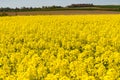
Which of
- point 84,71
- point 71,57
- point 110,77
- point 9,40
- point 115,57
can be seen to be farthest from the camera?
point 9,40

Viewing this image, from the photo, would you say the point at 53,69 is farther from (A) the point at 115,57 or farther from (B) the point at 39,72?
(A) the point at 115,57

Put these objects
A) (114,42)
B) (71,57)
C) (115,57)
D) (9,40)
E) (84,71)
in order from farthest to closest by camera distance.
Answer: (9,40) → (114,42) → (71,57) → (115,57) → (84,71)

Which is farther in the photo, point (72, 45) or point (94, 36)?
point (94, 36)

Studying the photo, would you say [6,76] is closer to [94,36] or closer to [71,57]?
[71,57]

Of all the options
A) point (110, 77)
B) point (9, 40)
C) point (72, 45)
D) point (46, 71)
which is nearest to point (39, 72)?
point (46, 71)

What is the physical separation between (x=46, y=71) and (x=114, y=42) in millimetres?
4653

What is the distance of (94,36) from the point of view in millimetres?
14102

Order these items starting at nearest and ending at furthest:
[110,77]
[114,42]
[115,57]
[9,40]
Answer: [110,77] → [115,57] → [114,42] → [9,40]

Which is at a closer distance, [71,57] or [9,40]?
[71,57]

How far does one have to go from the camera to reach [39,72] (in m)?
7.89

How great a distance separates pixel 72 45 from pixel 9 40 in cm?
259

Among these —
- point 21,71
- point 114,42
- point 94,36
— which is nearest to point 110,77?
point 21,71

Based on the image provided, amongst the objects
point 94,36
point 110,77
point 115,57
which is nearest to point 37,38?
point 94,36

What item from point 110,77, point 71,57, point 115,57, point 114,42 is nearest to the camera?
point 110,77
